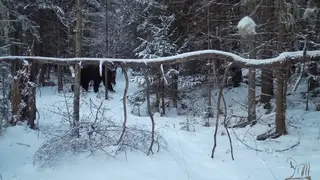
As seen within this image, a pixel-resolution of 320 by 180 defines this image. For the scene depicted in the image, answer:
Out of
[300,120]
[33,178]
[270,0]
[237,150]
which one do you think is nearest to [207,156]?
[237,150]

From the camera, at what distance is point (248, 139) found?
862 centimetres

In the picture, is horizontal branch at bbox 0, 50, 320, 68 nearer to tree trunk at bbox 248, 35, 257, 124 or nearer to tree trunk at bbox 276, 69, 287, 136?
tree trunk at bbox 276, 69, 287, 136

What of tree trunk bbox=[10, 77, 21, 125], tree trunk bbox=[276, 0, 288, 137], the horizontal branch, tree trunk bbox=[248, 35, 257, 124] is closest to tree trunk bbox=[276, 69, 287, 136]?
tree trunk bbox=[276, 0, 288, 137]

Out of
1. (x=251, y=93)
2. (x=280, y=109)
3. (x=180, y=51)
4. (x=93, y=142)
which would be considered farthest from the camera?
(x=180, y=51)

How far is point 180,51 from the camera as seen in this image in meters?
15.1

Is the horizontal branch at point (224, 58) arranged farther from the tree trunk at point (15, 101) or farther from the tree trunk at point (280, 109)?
the tree trunk at point (280, 109)

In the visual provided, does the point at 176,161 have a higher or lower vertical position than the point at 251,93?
lower

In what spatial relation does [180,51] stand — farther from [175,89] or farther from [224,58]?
[224,58]

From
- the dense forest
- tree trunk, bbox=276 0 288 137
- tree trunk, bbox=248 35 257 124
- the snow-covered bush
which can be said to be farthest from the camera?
tree trunk, bbox=248 35 257 124

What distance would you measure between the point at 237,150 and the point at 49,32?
55.9 feet


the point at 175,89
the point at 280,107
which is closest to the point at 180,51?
the point at 175,89

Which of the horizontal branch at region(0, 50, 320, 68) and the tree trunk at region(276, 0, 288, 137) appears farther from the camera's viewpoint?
the tree trunk at region(276, 0, 288, 137)

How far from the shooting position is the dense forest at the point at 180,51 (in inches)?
279

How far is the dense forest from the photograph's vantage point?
23.2 ft
